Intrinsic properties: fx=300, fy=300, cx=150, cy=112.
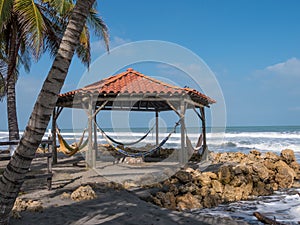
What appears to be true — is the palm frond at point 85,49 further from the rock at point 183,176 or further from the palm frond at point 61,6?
the rock at point 183,176

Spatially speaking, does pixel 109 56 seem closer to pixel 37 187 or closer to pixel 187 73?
pixel 187 73

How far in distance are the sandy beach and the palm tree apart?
10.6 feet

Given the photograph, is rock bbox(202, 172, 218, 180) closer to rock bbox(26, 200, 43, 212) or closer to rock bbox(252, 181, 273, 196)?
rock bbox(252, 181, 273, 196)

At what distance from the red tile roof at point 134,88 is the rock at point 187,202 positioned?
2434 millimetres

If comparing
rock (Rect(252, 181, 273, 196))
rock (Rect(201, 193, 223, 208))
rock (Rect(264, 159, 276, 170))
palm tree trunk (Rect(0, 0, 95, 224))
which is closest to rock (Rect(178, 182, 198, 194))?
rock (Rect(201, 193, 223, 208))

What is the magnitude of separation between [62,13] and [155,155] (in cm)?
536

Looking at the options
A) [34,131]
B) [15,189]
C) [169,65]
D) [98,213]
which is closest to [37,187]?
[98,213]

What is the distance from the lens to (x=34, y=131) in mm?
2240

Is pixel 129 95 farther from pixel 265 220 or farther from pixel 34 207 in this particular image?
pixel 265 220

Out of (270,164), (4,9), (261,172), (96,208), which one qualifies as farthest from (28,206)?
(270,164)

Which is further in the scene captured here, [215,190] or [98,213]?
[215,190]

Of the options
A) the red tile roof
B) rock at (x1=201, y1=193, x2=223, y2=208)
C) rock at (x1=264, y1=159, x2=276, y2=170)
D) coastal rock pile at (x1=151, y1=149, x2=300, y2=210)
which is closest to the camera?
coastal rock pile at (x1=151, y1=149, x2=300, y2=210)

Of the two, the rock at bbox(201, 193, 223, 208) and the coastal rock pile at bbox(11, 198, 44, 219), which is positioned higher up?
the coastal rock pile at bbox(11, 198, 44, 219)

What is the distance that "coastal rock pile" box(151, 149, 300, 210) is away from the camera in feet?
17.5
